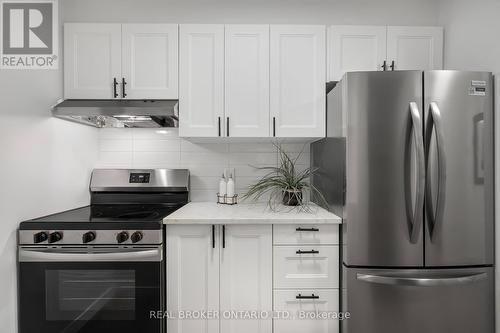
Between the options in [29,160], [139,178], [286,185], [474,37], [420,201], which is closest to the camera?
[420,201]

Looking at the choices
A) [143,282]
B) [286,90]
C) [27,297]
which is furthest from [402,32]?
[27,297]

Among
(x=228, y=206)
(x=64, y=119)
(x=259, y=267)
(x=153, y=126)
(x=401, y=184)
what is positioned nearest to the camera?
(x=401, y=184)

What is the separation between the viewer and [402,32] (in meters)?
2.00

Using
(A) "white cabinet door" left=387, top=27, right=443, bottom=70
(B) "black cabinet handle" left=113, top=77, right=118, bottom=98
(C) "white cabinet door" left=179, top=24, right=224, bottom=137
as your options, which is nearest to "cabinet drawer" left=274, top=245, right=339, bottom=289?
(C) "white cabinet door" left=179, top=24, right=224, bottom=137

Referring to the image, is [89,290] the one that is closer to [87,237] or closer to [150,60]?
[87,237]

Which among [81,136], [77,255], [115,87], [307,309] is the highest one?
[115,87]

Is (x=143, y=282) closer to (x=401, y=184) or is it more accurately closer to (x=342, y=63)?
(x=401, y=184)

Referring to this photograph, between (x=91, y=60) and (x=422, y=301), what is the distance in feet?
8.63

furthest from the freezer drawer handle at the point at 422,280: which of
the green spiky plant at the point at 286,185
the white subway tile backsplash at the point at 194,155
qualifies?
the white subway tile backsplash at the point at 194,155

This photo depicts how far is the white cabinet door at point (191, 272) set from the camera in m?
1.68

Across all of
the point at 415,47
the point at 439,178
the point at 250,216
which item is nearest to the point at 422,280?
the point at 439,178

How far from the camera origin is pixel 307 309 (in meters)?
1.68

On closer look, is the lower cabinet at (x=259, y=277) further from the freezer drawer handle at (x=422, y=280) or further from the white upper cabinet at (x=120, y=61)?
the white upper cabinet at (x=120, y=61)

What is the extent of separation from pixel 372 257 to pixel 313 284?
1.28ft
